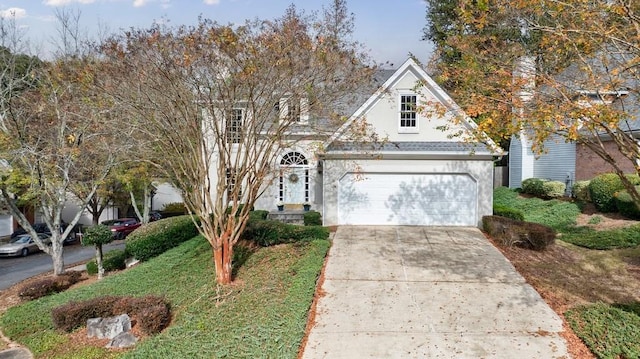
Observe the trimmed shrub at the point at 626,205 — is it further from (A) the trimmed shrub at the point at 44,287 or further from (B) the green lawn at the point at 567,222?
(A) the trimmed shrub at the point at 44,287

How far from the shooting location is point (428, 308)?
8.19m

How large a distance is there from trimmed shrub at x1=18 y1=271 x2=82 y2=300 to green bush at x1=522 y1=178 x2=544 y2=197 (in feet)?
65.8

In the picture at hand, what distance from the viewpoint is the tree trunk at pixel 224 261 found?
959 centimetres

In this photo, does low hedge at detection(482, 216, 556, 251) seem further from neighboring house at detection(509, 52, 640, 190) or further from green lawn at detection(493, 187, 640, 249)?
neighboring house at detection(509, 52, 640, 190)

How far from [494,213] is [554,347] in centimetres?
971

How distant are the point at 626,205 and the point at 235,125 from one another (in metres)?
13.5

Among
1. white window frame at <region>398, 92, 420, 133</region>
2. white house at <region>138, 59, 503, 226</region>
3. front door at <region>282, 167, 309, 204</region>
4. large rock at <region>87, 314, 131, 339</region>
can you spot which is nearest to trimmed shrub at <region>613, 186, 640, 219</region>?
white house at <region>138, 59, 503, 226</region>

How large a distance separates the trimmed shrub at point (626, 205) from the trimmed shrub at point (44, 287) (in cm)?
1807

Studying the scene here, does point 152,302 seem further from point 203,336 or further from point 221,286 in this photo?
point 203,336

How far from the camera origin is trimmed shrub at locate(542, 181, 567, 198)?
64.1 ft

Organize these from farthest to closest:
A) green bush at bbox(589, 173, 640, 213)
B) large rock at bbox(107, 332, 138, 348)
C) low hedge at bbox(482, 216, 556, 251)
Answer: green bush at bbox(589, 173, 640, 213) < low hedge at bbox(482, 216, 556, 251) < large rock at bbox(107, 332, 138, 348)

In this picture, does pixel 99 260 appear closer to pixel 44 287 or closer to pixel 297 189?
pixel 44 287

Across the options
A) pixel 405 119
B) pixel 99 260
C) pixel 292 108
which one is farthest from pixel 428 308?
pixel 99 260

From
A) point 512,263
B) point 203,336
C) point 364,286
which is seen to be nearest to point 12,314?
point 203,336
